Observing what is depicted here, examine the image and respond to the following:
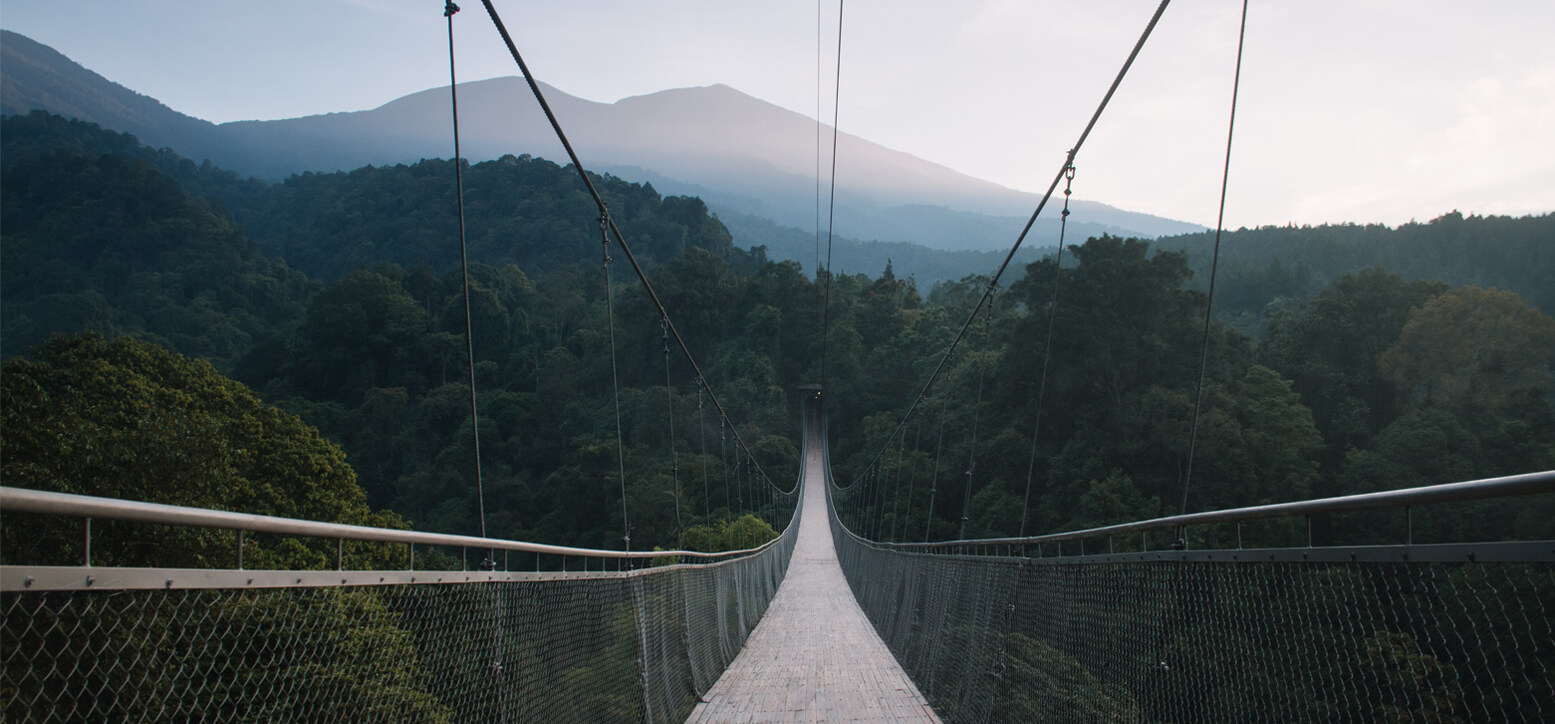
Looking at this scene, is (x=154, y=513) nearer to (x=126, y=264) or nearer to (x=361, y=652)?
(x=361, y=652)

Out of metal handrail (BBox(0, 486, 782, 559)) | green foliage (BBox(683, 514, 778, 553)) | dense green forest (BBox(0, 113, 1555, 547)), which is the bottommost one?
green foliage (BBox(683, 514, 778, 553))

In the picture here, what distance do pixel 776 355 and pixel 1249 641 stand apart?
5452 cm

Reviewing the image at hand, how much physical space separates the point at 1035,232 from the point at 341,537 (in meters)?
137

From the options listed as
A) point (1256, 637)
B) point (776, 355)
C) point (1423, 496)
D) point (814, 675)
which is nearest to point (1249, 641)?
point (1256, 637)

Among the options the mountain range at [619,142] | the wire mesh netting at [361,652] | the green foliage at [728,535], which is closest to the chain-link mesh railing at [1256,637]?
the wire mesh netting at [361,652]

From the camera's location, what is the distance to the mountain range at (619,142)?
93325mm

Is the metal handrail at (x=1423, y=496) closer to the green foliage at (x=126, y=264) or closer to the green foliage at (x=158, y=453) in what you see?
the green foliage at (x=158, y=453)

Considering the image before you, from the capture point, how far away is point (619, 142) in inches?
6654

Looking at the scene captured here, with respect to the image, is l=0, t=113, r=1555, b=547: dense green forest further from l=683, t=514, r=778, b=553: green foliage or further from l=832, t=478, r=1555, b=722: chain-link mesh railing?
l=832, t=478, r=1555, b=722: chain-link mesh railing

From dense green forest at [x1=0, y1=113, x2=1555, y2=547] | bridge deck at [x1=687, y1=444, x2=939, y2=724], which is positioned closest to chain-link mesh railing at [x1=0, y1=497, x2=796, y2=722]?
bridge deck at [x1=687, y1=444, x2=939, y2=724]

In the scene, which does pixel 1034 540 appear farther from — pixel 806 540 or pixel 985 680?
pixel 806 540

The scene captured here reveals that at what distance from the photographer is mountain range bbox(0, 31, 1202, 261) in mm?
93325

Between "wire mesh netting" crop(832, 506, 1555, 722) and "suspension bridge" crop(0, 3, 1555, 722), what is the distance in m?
0.01

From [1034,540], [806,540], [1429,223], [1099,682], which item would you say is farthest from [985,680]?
[1429,223]
